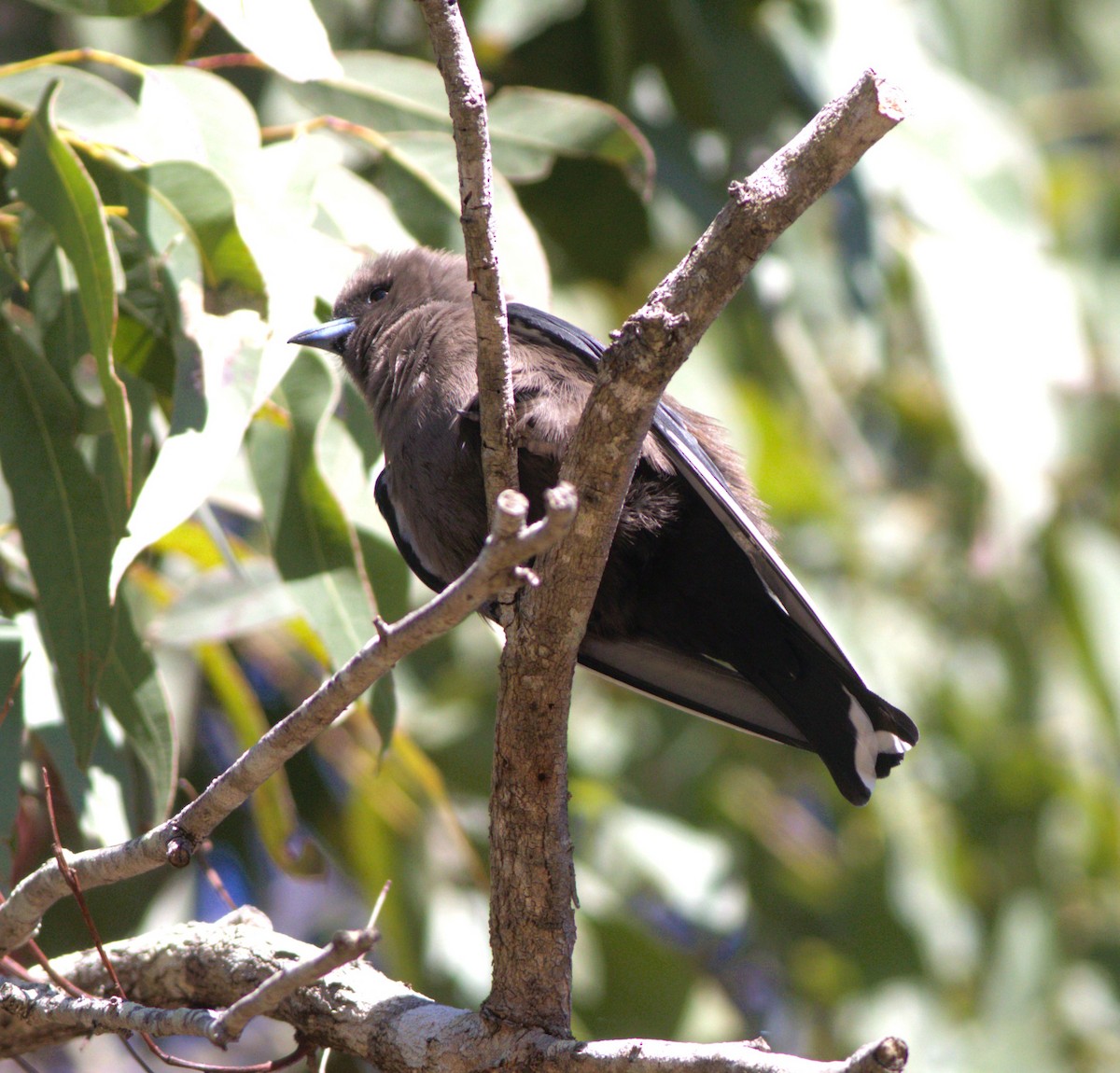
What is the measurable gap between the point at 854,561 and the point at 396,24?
9.57 feet

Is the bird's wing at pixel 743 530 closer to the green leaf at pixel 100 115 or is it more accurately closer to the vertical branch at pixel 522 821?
the vertical branch at pixel 522 821

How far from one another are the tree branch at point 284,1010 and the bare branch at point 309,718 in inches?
7.0

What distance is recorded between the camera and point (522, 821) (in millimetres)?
2238

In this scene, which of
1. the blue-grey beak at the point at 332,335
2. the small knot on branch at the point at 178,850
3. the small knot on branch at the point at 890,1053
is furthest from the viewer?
the blue-grey beak at the point at 332,335

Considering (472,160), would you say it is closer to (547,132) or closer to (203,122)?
(203,122)

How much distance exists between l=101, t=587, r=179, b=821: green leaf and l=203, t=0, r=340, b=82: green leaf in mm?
1156

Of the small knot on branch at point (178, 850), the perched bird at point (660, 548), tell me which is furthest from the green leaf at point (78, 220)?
the small knot on branch at point (178, 850)

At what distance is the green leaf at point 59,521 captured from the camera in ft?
8.66

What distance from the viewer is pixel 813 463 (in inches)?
237

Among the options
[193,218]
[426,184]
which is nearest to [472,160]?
[193,218]

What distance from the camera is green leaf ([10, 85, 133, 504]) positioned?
99.0 inches

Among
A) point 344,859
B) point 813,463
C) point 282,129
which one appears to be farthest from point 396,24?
point 344,859

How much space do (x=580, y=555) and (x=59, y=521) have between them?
46.1 inches

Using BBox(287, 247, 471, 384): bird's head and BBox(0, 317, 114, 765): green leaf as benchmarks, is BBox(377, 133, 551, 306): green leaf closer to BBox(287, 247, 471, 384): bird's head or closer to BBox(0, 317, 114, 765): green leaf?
BBox(287, 247, 471, 384): bird's head
